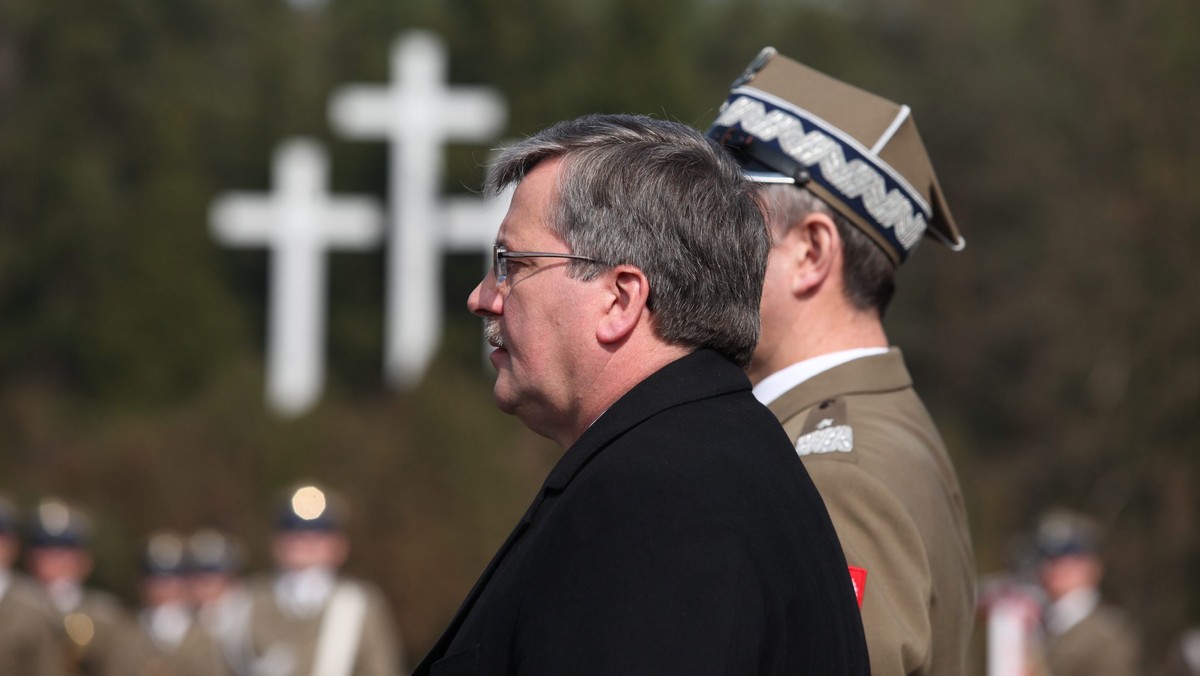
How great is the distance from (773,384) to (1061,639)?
819cm

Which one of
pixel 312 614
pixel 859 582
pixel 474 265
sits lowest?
pixel 312 614

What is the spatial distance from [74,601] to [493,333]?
9.78 metres

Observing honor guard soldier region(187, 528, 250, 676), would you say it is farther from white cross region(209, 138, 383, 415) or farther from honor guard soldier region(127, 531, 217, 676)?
white cross region(209, 138, 383, 415)

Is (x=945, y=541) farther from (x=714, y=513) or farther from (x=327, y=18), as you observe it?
(x=327, y=18)

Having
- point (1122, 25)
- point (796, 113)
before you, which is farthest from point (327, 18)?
point (796, 113)

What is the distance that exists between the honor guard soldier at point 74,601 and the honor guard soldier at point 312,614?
143 cm

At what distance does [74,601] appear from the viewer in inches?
451

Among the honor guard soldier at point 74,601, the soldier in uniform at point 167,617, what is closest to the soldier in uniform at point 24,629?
the honor guard soldier at point 74,601

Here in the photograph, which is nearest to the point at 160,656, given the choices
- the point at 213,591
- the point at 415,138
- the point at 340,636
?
the point at 213,591

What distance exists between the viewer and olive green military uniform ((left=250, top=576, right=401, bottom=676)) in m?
9.68

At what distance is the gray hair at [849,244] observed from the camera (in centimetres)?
318

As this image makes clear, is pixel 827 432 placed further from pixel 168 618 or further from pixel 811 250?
pixel 168 618

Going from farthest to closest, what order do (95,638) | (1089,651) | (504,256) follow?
1. (95,638)
2. (1089,651)
3. (504,256)

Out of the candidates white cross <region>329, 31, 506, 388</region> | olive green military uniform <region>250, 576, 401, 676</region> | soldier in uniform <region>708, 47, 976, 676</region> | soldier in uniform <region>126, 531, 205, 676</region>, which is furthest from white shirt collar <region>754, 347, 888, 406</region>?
white cross <region>329, 31, 506, 388</region>
